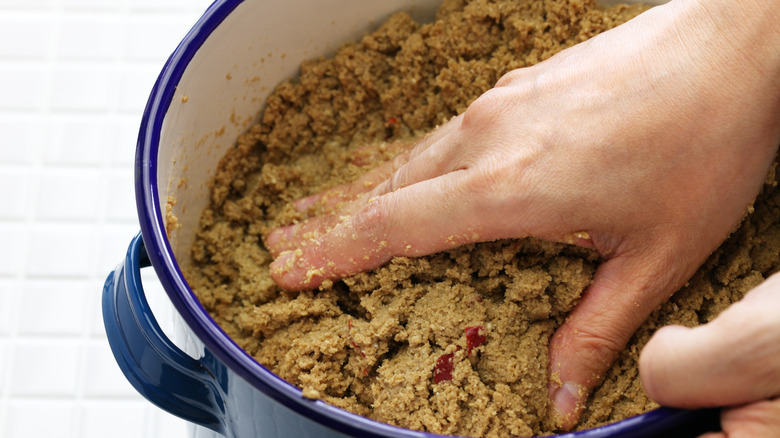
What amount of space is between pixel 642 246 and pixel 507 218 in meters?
0.15

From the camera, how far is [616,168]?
0.86 meters

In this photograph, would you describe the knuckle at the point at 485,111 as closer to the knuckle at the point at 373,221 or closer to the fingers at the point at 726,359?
the knuckle at the point at 373,221

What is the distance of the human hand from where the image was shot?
0.64 meters

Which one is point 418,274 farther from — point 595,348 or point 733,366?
point 733,366

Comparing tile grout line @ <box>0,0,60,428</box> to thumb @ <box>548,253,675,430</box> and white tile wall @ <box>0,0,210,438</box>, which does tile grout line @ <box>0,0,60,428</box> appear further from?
thumb @ <box>548,253,675,430</box>

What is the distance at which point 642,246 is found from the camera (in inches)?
34.5

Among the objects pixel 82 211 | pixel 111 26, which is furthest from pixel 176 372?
pixel 111 26

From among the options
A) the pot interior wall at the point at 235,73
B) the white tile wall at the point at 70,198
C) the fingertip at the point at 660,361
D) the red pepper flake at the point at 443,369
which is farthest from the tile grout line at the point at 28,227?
the fingertip at the point at 660,361

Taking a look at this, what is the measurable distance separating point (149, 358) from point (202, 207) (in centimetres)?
33

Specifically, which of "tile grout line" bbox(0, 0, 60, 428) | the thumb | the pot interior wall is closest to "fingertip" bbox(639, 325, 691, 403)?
the thumb

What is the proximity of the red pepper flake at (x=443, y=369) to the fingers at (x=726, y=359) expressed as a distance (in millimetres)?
251

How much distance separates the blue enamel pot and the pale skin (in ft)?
0.66

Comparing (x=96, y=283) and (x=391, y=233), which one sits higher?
(x=391, y=233)

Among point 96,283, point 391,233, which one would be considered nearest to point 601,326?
point 391,233
